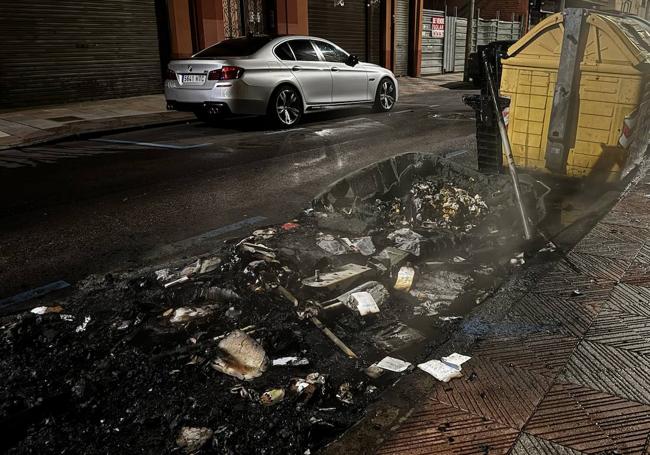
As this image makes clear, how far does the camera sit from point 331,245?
4.36 m

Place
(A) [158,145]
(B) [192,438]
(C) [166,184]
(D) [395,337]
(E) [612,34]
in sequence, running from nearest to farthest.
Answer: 1. (B) [192,438]
2. (D) [395,337]
3. (E) [612,34]
4. (C) [166,184]
5. (A) [158,145]

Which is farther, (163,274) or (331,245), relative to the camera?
(331,245)

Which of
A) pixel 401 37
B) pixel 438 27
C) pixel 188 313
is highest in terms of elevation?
Answer: pixel 438 27

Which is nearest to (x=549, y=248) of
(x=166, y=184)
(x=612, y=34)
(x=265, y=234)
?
(x=265, y=234)

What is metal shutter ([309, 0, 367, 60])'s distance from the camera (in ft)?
66.6

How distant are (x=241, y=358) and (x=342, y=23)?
67.6 ft

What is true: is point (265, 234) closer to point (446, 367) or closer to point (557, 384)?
point (446, 367)

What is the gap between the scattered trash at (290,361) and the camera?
3.05 m

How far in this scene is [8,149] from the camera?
31.1 ft

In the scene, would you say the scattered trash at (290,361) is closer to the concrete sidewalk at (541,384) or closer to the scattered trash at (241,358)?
the scattered trash at (241,358)

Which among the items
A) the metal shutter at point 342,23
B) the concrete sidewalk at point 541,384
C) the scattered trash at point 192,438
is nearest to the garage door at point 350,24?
the metal shutter at point 342,23

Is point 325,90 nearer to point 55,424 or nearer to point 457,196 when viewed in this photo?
point 457,196

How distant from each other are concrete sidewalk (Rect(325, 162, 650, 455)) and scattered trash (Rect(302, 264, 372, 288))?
91 cm

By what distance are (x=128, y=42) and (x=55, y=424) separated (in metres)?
14.7
